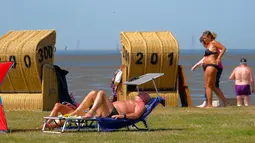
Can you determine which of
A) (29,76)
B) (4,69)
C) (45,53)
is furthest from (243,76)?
(4,69)

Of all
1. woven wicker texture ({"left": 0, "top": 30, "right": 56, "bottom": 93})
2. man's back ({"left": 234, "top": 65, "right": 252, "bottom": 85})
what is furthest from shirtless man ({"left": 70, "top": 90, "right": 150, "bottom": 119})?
man's back ({"left": 234, "top": 65, "right": 252, "bottom": 85})

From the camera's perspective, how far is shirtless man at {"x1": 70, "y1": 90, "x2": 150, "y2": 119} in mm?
12641

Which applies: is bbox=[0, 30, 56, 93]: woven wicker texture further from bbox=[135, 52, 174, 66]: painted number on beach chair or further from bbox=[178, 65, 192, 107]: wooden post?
bbox=[178, 65, 192, 107]: wooden post

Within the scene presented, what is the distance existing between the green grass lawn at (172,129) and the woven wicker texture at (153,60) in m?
1.48

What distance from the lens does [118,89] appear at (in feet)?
63.2

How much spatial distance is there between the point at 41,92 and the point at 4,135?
19.4 ft

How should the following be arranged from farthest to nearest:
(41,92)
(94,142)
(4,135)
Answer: (41,92) → (4,135) → (94,142)

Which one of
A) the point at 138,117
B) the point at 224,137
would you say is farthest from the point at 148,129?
the point at 224,137

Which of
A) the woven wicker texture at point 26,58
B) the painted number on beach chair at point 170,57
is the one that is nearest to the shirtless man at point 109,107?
the woven wicker texture at point 26,58

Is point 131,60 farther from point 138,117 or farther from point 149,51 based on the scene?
point 138,117

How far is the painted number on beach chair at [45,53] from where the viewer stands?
1801 cm

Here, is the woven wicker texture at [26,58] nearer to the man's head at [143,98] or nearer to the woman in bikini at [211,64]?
the woman in bikini at [211,64]

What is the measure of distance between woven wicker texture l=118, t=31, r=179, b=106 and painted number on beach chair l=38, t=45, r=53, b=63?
5.96ft

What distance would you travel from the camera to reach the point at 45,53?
1836cm
